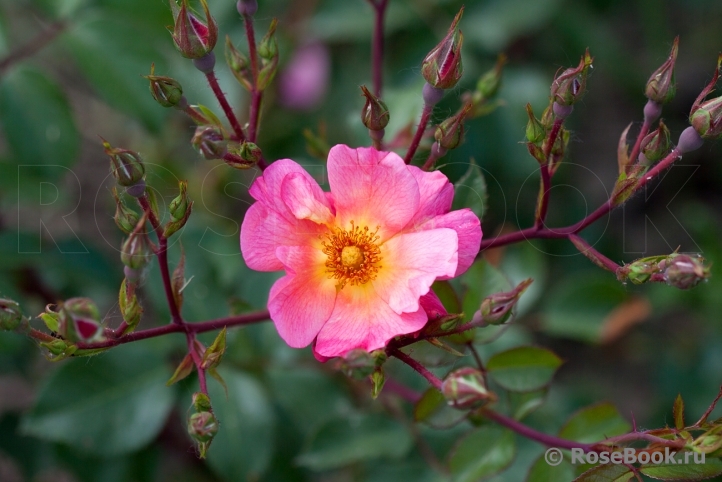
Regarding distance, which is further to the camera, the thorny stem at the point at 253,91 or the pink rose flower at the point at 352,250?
the thorny stem at the point at 253,91

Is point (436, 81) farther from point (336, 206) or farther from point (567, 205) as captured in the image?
point (567, 205)

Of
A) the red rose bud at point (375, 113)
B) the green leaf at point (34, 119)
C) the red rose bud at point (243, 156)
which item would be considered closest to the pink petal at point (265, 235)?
the red rose bud at point (243, 156)

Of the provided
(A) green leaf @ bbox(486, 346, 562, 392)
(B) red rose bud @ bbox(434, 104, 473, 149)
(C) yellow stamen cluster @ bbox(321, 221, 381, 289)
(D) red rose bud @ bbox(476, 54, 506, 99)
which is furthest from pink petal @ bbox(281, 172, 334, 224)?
(D) red rose bud @ bbox(476, 54, 506, 99)

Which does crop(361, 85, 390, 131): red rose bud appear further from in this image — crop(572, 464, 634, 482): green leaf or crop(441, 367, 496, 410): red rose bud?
crop(572, 464, 634, 482): green leaf

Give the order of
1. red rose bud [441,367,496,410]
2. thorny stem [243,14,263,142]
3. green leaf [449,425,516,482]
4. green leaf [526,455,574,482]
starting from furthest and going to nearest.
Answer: green leaf [449,425,516,482] < green leaf [526,455,574,482] < thorny stem [243,14,263,142] < red rose bud [441,367,496,410]

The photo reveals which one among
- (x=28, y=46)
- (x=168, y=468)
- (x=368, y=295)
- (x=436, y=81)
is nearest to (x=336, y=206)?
(x=368, y=295)

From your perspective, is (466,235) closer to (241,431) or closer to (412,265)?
(412,265)

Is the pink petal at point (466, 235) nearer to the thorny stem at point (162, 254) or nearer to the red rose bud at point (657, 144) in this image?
the red rose bud at point (657, 144)
